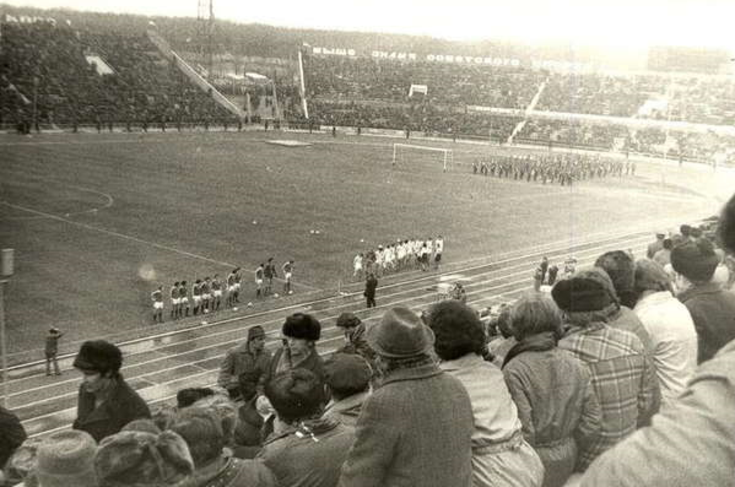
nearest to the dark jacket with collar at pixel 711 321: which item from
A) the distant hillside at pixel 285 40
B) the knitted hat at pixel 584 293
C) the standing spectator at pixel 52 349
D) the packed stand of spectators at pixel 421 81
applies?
the knitted hat at pixel 584 293

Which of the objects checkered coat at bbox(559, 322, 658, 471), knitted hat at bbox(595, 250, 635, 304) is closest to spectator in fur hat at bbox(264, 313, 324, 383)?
checkered coat at bbox(559, 322, 658, 471)

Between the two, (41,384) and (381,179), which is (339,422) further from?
(381,179)

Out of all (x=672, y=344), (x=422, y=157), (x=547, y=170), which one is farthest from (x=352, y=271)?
(x=422, y=157)

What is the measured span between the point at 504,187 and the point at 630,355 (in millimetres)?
42239

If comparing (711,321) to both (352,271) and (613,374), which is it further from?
(352,271)

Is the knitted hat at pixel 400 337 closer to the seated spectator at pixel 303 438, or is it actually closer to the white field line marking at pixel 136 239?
the seated spectator at pixel 303 438

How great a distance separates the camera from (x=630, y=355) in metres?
4.32

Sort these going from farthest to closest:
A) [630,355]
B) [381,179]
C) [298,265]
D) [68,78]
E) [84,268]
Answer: [68,78]
[381,179]
[298,265]
[84,268]
[630,355]

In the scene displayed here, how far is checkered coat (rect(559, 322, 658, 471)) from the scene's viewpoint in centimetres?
423

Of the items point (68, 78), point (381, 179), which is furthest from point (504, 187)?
point (68, 78)

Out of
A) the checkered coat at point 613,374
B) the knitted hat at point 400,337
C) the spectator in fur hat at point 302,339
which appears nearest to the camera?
the knitted hat at point 400,337

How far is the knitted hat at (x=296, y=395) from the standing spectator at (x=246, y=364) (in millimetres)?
2491

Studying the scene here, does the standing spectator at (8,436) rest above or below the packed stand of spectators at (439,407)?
below

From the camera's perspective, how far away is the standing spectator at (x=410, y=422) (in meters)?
3.25
